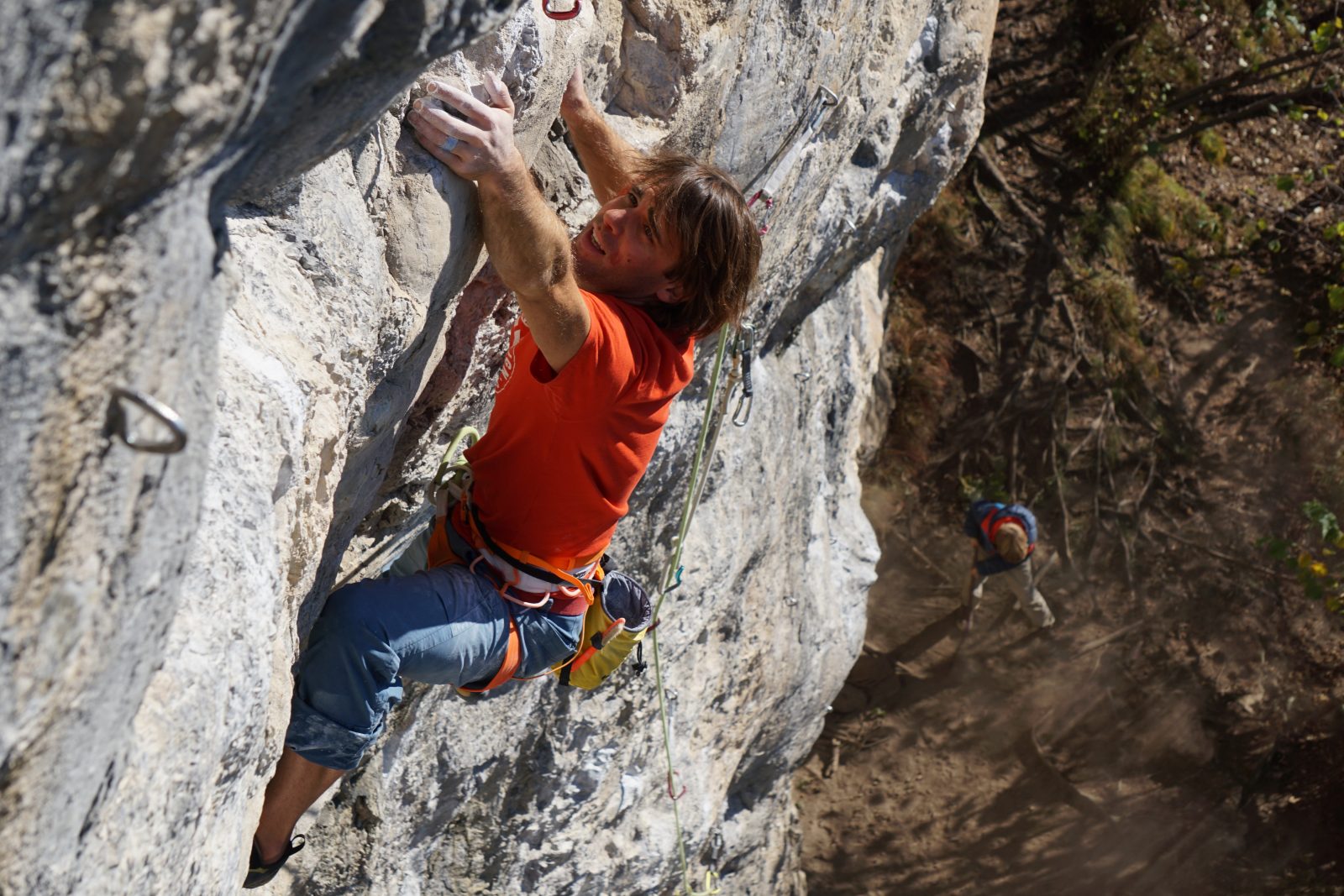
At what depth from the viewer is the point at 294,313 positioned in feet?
5.73

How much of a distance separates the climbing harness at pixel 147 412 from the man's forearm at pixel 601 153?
4.49 ft

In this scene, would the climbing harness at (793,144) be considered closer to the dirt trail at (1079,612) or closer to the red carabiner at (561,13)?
the red carabiner at (561,13)

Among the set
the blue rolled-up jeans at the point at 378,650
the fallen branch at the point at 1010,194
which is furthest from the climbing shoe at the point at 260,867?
the fallen branch at the point at 1010,194

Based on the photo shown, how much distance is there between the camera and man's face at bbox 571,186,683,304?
6.97ft

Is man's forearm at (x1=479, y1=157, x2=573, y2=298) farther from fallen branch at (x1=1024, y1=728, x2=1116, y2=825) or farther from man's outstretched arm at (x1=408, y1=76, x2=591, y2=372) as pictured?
fallen branch at (x1=1024, y1=728, x2=1116, y2=825)

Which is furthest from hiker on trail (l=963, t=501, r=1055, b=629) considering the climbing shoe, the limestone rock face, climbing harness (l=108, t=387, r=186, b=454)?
climbing harness (l=108, t=387, r=186, b=454)

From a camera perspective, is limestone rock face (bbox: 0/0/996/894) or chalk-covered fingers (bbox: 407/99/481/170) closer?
limestone rock face (bbox: 0/0/996/894)

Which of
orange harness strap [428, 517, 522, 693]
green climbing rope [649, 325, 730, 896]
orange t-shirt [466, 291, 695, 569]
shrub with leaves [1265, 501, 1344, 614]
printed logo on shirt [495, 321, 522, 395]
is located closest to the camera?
orange t-shirt [466, 291, 695, 569]

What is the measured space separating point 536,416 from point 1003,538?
4.85 metres

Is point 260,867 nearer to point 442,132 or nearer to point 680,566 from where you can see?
point 442,132

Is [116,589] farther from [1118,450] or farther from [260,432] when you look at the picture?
[1118,450]

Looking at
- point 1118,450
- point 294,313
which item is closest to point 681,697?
point 294,313

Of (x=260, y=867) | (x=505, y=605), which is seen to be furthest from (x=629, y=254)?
(x=260, y=867)

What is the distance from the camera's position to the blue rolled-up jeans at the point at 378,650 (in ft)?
6.79
